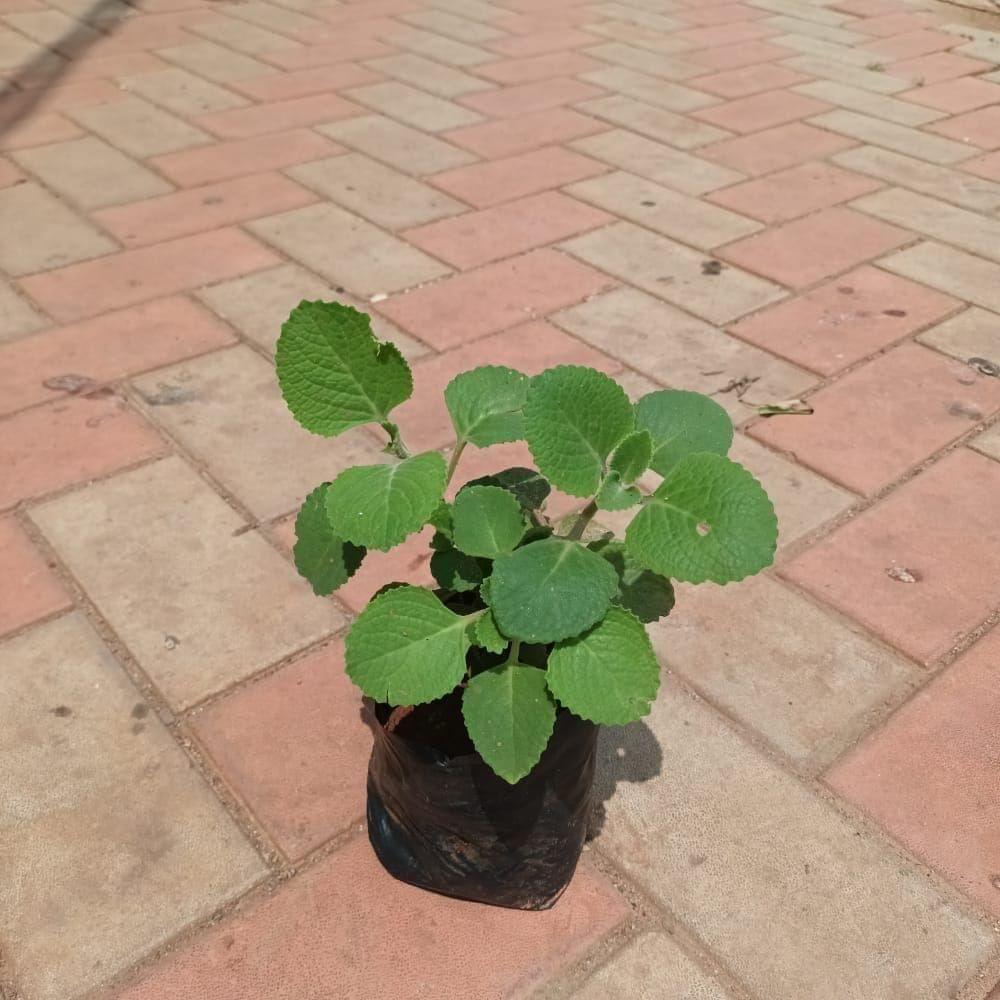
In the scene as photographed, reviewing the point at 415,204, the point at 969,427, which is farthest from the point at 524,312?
the point at 969,427

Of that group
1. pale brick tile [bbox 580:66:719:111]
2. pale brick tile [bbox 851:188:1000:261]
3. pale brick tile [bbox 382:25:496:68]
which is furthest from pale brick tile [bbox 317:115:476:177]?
pale brick tile [bbox 851:188:1000:261]

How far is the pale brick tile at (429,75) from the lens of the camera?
184 inches

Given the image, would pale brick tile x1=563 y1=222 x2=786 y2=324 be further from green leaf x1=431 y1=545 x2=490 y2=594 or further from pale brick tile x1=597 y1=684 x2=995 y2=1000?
green leaf x1=431 y1=545 x2=490 y2=594

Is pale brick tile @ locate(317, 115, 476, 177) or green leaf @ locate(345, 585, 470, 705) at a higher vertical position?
green leaf @ locate(345, 585, 470, 705)

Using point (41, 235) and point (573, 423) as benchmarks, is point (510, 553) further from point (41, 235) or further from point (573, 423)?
point (41, 235)

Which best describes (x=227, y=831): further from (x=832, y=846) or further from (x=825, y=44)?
(x=825, y=44)

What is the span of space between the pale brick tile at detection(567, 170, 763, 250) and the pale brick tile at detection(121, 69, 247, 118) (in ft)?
5.39

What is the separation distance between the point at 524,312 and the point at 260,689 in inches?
60.8

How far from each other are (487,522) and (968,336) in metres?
2.28

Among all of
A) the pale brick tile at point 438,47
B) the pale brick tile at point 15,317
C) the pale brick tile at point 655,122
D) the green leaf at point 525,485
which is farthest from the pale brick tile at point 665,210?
the green leaf at point 525,485

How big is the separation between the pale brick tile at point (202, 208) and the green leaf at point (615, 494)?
2.60 meters

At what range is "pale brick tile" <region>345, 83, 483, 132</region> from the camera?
4.33 meters

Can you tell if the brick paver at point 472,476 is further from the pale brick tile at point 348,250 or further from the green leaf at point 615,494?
the green leaf at point 615,494

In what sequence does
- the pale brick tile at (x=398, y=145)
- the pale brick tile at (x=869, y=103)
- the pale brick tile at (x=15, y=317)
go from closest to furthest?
the pale brick tile at (x=15, y=317)
the pale brick tile at (x=398, y=145)
the pale brick tile at (x=869, y=103)
